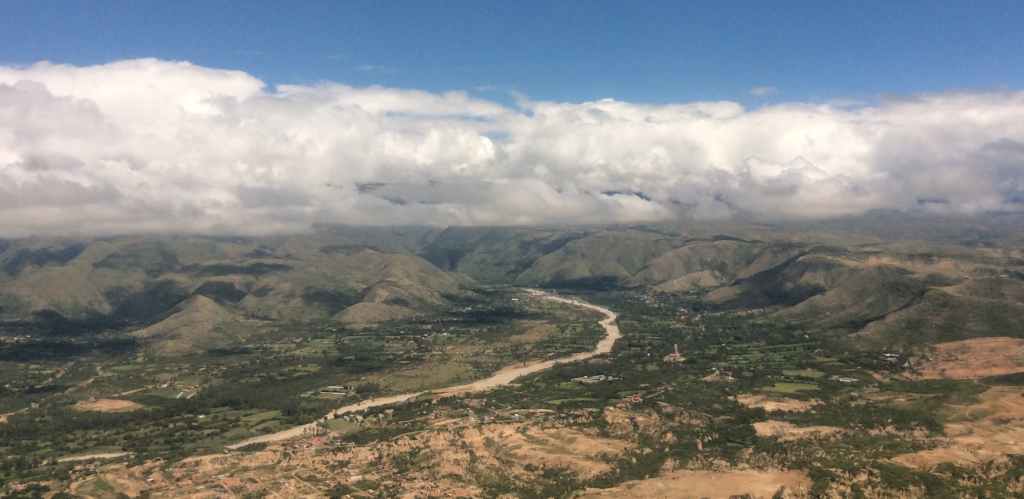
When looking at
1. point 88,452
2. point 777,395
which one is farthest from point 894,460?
point 88,452

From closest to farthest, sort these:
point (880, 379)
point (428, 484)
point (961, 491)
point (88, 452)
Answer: point (961, 491), point (428, 484), point (88, 452), point (880, 379)

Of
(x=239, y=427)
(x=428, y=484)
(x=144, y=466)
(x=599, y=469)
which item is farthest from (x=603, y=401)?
(x=144, y=466)

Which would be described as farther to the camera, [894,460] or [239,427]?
[239,427]

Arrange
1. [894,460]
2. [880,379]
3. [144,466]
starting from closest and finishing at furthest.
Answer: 1. [894,460]
2. [144,466]
3. [880,379]

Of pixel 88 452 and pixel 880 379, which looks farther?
pixel 880 379

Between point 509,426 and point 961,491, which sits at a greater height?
point 961,491

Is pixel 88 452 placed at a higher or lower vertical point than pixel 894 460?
lower

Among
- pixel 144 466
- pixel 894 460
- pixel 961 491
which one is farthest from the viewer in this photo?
pixel 144 466

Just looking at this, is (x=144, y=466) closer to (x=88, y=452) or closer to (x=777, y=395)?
(x=88, y=452)

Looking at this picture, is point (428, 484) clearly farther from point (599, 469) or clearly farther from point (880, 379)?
point (880, 379)
